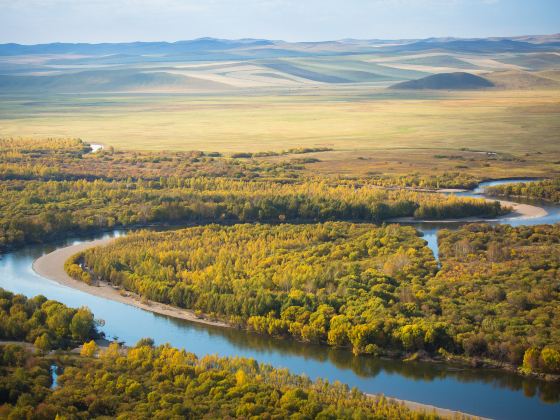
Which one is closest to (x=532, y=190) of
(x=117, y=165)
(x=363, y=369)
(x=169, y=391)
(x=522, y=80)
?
(x=117, y=165)

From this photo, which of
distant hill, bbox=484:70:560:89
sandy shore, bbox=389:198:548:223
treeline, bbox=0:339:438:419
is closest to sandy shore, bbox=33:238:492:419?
treeline, bbox=0:339:438:419

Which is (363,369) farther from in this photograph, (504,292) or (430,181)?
(430,181)

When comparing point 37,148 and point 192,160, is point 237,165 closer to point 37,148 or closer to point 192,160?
point 192,160

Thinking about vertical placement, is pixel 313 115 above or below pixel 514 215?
below

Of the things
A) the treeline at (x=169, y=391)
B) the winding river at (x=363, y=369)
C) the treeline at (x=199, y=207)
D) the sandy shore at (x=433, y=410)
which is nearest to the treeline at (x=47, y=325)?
the winding river at (x=363, y=369)

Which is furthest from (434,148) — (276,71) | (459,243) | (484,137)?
(276,71)
